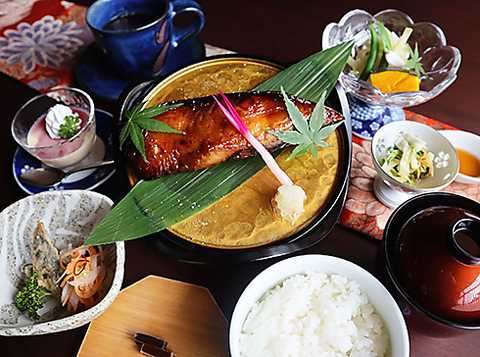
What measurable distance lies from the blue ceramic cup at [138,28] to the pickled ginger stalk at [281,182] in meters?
0.48

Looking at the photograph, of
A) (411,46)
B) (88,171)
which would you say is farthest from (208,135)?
(411,46)

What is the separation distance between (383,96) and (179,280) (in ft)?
3.05

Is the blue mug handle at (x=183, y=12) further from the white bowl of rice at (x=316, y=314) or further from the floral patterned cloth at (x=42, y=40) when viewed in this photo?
the white bowl of rice at (x=316, y=314)

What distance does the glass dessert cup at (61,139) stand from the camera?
4.54 ft

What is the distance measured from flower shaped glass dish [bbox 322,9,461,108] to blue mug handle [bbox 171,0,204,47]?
1.73 ft

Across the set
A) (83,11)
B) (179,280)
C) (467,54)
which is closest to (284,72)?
(179,280)

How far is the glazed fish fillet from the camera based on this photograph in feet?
4.02

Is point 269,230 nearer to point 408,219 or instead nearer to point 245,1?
point 408,219

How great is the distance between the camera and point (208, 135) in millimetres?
1231

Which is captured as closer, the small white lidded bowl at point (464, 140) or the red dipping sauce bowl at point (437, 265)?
the red dipping sauce bowl at point (437, 265)

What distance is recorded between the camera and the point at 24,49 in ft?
6.22

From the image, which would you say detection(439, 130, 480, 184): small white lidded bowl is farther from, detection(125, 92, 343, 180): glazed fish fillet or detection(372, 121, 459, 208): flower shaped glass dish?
detection(125, 92, 343, 180): glazed fish fillet

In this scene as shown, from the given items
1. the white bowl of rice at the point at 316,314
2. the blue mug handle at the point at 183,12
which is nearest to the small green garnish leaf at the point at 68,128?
the blue mug handle at the point at 183,12

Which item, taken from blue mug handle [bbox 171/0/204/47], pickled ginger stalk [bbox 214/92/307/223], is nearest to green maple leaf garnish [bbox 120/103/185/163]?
pickled ginger stalk [bbox 214/92/307/223]
